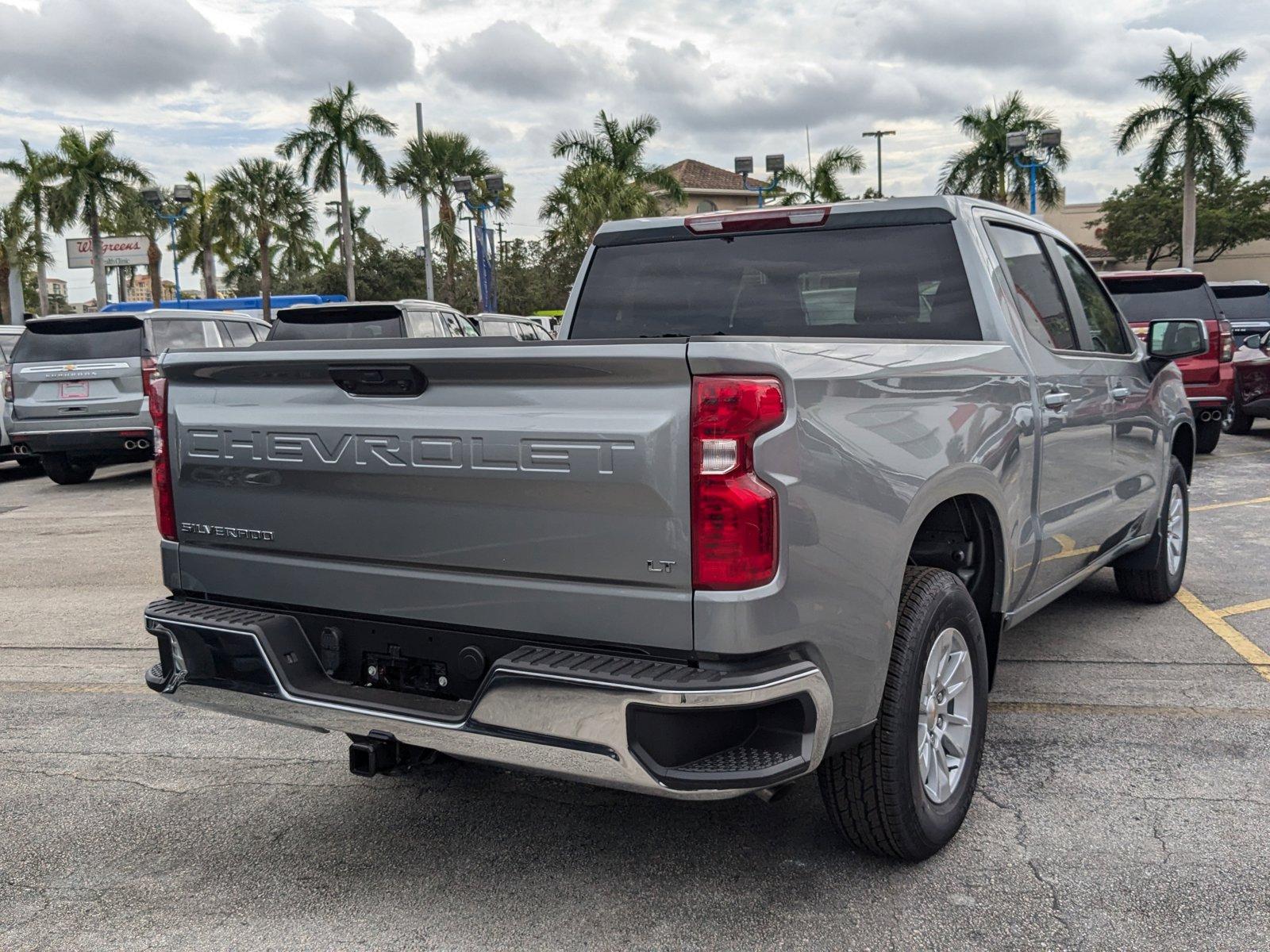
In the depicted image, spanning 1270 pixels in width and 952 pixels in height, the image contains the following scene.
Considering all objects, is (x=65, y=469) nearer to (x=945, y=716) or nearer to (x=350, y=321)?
(x=350, y=321)

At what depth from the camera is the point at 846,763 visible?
3.09 meters

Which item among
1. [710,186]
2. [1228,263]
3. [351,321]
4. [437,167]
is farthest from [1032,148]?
[710,186]

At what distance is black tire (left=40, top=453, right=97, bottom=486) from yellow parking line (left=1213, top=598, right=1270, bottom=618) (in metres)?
11.2

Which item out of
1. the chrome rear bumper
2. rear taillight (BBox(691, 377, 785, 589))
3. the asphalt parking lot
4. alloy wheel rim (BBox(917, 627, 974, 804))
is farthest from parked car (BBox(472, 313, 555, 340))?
rear taillight (BBox(691, 377, 785, 589))

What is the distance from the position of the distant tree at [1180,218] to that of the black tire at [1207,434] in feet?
181

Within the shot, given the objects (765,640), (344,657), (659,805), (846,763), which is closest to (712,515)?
(765,640)

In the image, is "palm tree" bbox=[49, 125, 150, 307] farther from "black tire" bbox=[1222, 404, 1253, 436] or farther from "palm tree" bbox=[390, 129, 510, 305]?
"black tire" bbox=[1222, 404, 1253, 436]

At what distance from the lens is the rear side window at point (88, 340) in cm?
1222

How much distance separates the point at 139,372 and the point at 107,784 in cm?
897

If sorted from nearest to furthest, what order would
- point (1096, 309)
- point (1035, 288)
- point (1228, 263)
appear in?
point (1035, 288) < point (1096, 309) < point (1228, 263)

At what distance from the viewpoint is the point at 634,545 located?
8.75ft

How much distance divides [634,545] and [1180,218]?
7026 centimetres

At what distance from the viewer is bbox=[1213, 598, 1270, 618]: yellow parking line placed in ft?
19.9

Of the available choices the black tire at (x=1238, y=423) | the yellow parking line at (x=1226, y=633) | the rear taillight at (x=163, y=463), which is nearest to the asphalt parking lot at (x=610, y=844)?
the yellow parking line at (x=1226, y=633)
